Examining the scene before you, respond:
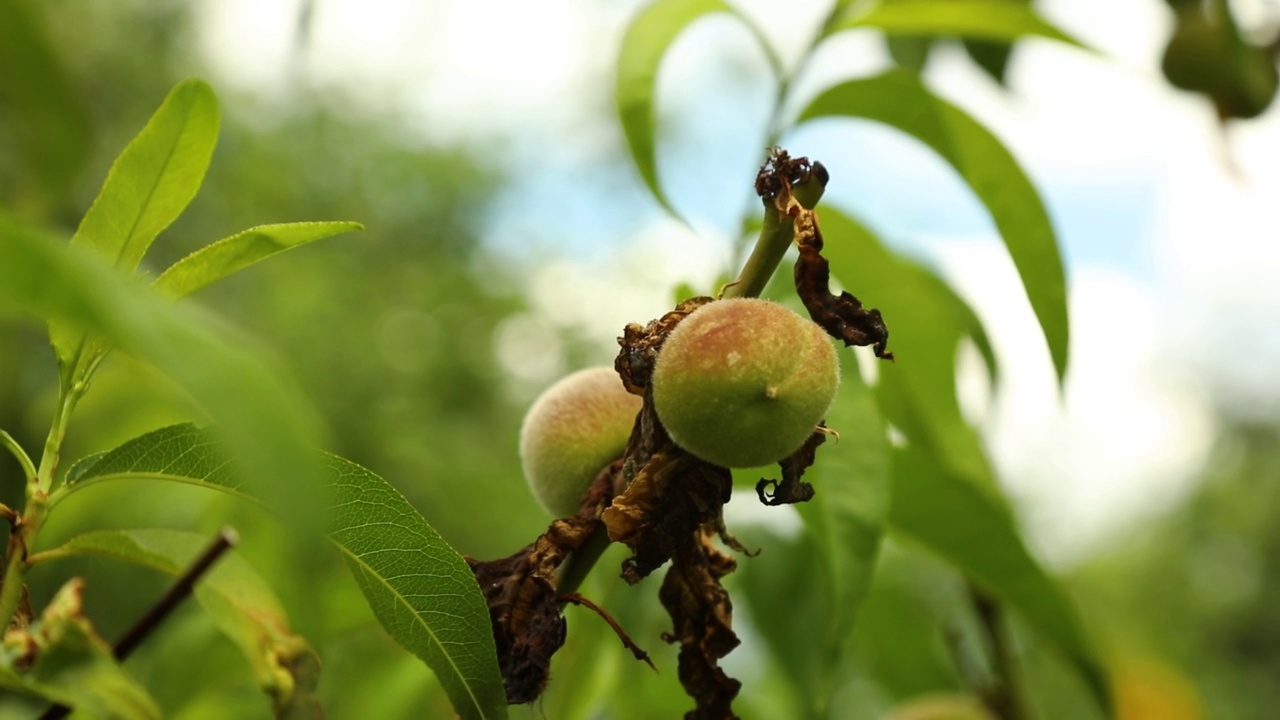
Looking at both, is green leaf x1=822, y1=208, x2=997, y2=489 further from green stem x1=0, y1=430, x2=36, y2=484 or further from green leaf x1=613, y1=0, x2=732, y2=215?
green stem x1=0, y1=430, x2=36, y2=484

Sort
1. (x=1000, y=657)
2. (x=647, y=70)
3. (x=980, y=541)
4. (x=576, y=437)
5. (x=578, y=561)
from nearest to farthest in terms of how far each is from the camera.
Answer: (x=578, y=561) → (x=576, y=437) → (x=980, y=541) → (x=647, y=70) → (x=1000, y=657)

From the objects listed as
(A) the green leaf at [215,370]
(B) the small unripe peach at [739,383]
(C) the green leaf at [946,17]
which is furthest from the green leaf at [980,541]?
(A) the green leaf at [215,370]

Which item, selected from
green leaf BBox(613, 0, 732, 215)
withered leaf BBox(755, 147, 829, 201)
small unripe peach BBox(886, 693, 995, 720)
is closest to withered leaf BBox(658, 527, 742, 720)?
withered leaf BBox(755, 147, 829, 201)

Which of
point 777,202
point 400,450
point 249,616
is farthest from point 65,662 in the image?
point 400,450

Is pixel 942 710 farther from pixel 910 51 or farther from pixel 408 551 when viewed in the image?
pixel 408 551

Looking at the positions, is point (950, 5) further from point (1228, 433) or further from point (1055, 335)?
point (1228, 433)

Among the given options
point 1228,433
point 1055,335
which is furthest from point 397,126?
point 1228,433

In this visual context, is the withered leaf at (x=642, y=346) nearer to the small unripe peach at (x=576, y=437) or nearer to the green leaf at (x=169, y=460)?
the small unripe peach at (x=576, y=437)
